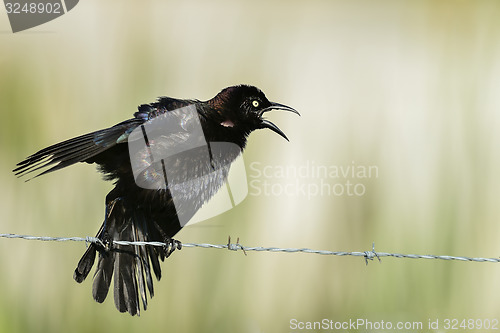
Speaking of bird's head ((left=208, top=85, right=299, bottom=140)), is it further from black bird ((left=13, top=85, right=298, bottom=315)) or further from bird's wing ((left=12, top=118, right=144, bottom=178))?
bird's wing ((left=12, top=118, right=144, bottom=178))

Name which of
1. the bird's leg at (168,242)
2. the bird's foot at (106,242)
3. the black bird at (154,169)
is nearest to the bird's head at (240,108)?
the black bird at (154,169)

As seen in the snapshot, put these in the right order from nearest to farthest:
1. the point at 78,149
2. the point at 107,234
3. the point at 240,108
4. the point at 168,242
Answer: the point at 78,149 < the point at 107,234 < the point at 168,242 < the point at 240,108

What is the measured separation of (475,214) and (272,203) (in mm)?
1406

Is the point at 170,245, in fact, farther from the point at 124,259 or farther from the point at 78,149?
the point at 78,149

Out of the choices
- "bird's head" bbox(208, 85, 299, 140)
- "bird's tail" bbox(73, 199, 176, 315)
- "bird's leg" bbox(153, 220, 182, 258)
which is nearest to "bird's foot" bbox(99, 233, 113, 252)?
"bird's tail" bbox(73, 199, 176, 315)

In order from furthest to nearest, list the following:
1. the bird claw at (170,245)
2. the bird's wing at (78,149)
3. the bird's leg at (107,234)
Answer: the bird claw at (170,245) → the bird's leg at (107,234) → the bird's wing at (78,149)

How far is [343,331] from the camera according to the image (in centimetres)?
357

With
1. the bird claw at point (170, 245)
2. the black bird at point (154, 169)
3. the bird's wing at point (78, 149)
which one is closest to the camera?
the bird's wing at point (78, 149)

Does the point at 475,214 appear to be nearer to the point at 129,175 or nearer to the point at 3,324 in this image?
the point at 129,175

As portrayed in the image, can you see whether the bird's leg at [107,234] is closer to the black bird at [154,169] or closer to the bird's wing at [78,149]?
the black bird at [154,169]

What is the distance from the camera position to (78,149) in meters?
2.67

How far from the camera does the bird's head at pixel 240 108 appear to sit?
135 inches

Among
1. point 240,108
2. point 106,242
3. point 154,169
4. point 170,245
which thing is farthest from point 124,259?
point 240,108

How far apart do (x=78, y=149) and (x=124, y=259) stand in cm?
89
